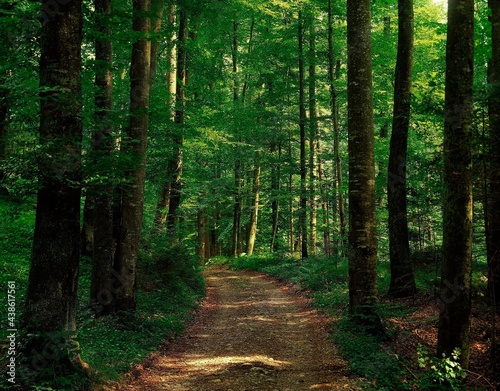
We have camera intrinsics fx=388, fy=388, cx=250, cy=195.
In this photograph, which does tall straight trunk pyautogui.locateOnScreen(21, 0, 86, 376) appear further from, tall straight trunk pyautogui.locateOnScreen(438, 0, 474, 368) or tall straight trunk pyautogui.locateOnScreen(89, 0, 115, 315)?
tall straight trunk pyautogui.locateOnScreen(438, 0, 474, 368)

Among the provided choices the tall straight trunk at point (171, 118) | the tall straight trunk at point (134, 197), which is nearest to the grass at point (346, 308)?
the tall straight trunk at point (134, 197)

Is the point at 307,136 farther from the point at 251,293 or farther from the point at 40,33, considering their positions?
the point at 40,33

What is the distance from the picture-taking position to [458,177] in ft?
17.5

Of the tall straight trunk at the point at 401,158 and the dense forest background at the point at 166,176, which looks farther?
the tall straight trunk at the point at 401,158

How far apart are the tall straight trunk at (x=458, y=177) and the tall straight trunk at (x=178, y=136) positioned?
31.9 feet

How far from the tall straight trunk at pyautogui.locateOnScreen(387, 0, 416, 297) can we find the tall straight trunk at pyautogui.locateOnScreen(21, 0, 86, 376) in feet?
28.7

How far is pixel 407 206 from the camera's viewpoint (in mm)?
12039

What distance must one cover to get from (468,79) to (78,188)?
18.0 ft

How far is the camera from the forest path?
6129mm

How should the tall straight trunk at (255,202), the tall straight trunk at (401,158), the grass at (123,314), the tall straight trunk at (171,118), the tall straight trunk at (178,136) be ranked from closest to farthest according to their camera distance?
1. the grass at (123,314)
2. the tall straight trunk at (401,158)
3. the tall straight trunk at (178,136)
4. the tall straight trunk at (171,118)
5. the tall straight trunk at (255,202)

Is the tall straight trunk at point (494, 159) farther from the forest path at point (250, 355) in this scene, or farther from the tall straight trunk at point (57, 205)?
the tall straight trunk at point (57, 205)

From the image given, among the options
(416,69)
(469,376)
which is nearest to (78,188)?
(469,376)

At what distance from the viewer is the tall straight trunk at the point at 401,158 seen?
10.9m

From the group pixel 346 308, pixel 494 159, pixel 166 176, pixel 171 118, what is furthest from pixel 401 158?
pixel 171 118
